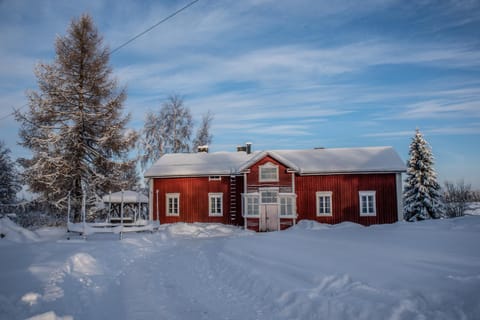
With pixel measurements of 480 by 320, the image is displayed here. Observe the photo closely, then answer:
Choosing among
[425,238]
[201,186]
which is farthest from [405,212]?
[425,238]

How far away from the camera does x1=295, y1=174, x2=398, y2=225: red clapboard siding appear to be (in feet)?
75.4

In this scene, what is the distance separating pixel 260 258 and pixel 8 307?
616 cm

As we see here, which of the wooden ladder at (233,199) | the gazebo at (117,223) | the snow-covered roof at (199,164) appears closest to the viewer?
the gazebo at (117,223)

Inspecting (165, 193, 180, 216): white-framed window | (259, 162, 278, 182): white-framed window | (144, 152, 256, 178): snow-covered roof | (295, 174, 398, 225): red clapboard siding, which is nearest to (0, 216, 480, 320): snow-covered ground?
(295, 174, 398, 225): red clapboard siding

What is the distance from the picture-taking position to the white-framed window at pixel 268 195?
23.7m

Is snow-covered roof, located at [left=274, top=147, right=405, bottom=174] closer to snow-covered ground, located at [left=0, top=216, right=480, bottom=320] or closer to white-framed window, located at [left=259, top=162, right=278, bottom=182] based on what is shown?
white-framed window, located at [left=259, top=162, right=278, bottom=182]

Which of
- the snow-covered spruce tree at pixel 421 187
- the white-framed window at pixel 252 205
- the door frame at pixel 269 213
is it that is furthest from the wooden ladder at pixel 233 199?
the snow-covered spruce tree at pixel 421 187

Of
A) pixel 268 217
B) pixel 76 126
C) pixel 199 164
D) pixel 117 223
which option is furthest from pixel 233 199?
pixel 76 126

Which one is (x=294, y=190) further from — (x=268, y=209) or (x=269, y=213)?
(x=269, y=213)

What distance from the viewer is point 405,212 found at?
2964 cm

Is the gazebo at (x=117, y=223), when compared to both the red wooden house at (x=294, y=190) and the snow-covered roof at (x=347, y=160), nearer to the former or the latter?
the red wooden house at (x=294, y=190)

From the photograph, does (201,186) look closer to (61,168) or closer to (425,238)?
(61,168)

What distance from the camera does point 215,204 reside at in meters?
25.9

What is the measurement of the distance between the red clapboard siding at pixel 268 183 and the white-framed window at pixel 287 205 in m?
0.86
